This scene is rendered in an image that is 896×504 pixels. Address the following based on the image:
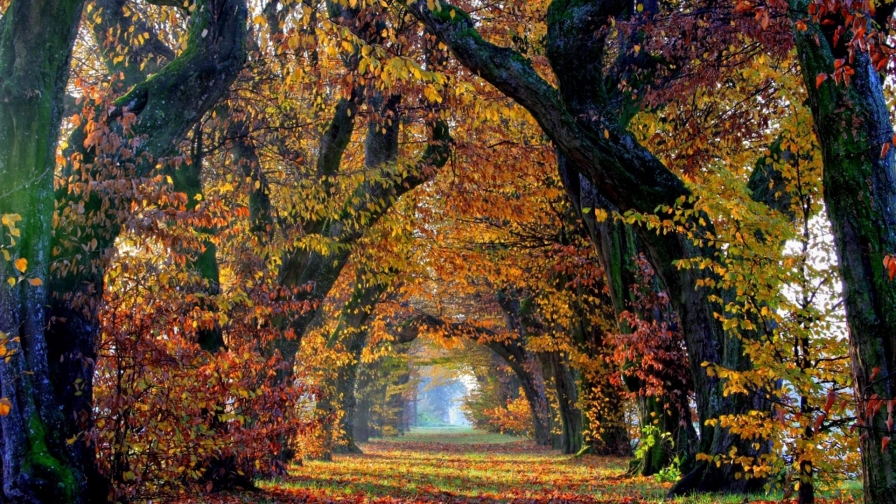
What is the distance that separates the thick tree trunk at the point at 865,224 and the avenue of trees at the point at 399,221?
0.02 m

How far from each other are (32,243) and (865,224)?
21.5 ft

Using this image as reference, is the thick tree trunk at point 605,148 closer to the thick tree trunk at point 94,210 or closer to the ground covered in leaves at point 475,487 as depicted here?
the ground covered in leaves at point 475,487

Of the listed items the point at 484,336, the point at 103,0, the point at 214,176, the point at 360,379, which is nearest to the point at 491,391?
the point at 360,379

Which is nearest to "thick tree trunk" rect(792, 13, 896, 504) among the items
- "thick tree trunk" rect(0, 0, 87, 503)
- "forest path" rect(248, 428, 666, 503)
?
"forest path" rect(248, 428, 666, 503)

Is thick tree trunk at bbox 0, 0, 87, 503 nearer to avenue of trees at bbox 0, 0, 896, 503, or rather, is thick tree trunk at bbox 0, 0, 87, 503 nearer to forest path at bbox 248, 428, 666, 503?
avenue of trees at bbox 0, 0, 896, 503

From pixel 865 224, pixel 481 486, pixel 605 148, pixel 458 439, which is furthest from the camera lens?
pixel 458 439

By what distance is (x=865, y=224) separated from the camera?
4.84 m

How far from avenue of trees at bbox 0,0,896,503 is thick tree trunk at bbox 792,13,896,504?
16 millimetres

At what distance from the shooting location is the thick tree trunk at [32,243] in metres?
5.57

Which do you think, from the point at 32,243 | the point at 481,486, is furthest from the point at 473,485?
A: the point at 32,243

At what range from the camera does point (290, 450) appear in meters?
15.7

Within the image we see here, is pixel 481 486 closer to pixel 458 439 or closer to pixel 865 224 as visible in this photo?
pixel 865 224

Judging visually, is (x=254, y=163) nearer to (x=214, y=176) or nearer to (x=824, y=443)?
(x=214, y=176)

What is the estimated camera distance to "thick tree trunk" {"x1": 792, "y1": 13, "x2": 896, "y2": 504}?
4.64 m
